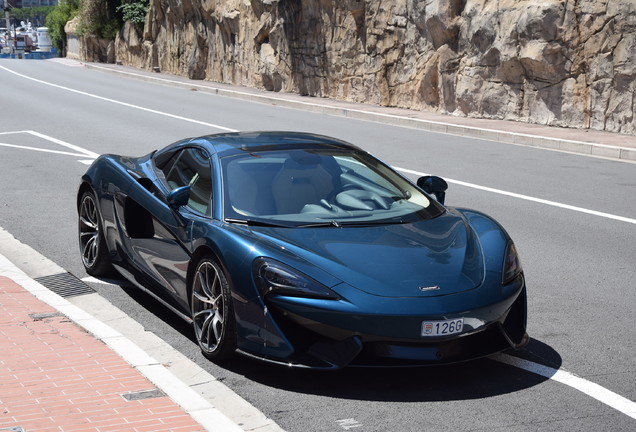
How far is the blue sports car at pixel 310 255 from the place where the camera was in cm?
506

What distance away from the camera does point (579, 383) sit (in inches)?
210

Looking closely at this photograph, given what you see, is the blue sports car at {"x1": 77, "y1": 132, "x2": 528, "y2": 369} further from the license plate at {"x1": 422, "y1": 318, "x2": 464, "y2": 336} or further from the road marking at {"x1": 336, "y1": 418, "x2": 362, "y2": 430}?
the road marking at {"x1": 336, "y1": 418, "x2": 362, "y2": 430}

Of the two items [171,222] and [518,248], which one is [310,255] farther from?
[518,248]

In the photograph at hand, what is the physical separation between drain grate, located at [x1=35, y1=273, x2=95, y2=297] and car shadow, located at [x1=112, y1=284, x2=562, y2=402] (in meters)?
1.95

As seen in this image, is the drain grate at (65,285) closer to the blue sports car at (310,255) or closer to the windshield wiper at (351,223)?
the blue sports car at (310,255)

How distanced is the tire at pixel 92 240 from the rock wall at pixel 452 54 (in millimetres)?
14796

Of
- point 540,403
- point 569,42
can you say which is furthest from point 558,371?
point 569,42

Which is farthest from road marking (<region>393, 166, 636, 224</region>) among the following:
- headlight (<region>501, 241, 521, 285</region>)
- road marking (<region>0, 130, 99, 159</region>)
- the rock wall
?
the rock wall

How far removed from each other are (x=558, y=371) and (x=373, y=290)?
1281 millimetres

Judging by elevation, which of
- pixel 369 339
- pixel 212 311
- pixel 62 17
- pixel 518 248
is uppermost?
pixel 369 339

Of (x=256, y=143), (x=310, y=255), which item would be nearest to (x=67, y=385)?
(x=310, y=255)

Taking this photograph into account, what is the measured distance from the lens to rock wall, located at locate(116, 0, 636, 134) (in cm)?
2078

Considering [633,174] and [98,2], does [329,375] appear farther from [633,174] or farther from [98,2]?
[98,2]

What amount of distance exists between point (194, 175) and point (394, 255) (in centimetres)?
180
